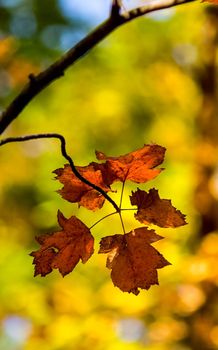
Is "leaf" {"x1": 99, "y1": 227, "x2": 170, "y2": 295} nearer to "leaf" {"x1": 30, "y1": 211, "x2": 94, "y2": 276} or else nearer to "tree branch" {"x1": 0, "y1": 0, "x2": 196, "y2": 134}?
"leaf" {"x1": 30, "y1": 211, "x2": 94, "y2": 276}

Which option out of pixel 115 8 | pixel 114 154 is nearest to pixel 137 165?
pixel 115 8

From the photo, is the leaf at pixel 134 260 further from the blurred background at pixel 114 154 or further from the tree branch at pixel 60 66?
the blurred background at pixel 114 154

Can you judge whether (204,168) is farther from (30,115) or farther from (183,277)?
(30,115)

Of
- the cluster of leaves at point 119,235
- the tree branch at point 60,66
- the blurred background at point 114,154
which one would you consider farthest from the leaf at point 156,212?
the blurred background at point 114,154

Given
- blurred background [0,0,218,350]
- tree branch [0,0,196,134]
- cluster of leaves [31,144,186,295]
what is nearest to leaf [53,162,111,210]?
cluster of leaves [31,144,186,295]

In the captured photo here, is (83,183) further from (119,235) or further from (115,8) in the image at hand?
(115,8)

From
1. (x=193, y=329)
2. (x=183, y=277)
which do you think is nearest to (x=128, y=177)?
(x=183, y=277)
